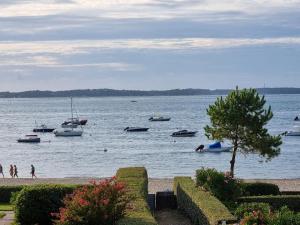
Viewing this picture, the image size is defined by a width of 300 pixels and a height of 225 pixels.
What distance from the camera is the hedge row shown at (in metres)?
17.7

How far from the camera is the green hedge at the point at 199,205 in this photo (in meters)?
19.4

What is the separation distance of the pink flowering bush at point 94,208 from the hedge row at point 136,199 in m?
0.36

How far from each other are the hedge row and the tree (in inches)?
587

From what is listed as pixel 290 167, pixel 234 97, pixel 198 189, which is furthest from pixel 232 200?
pixel 290 167

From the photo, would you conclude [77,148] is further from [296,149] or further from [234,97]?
[234,97]

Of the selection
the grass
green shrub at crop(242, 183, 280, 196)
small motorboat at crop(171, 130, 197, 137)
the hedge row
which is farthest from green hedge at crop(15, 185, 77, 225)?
small motorboat at crop(171, 130, 197, 137)

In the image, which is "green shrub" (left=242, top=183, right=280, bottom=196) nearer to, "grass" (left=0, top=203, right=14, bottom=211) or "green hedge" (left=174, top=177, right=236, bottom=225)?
"green hedge" (left=174, top=177, right=236, bottom=225)

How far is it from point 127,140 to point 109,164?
125 feet

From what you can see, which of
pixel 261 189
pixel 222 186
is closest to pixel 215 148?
pixel 261 189

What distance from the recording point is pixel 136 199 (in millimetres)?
21578

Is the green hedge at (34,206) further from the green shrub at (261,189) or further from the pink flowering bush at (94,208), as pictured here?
the green shrub at (261,189)

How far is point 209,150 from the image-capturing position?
92.8 meters

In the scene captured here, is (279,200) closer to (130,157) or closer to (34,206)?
(34,206)

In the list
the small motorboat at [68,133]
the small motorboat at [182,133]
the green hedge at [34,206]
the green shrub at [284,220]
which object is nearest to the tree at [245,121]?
the green hedge at [34,206]
